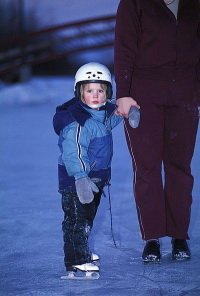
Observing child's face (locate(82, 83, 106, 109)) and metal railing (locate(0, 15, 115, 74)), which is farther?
metal railing (locate(0, 15, 115, 74))

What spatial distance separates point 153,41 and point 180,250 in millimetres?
1053

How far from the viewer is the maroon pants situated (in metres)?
3.43

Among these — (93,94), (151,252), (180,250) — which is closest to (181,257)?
(180,250)

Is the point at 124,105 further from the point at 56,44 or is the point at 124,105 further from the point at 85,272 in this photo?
the point at 56,44

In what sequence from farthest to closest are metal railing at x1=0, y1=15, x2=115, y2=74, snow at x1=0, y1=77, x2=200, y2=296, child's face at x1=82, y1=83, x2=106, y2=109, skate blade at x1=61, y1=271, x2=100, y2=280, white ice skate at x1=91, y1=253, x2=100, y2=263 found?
metal railing at x1=0, y1=15, x2=115, y2=74, white ice skate at x1=91, y1=253, x2=100, y2=263, child's face at x1=82, y1=83, x2=106, y2=109, skate blade at x1=61, y1=271, x2=100, y2=280, snow at x1=0, y1=77, x2=200, y2=296

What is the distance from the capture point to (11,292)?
2.98 m

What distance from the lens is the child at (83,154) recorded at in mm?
3143

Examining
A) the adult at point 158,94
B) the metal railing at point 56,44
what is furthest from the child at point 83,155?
the metal railing at point 56,44

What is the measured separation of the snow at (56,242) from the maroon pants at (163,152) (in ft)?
0.67

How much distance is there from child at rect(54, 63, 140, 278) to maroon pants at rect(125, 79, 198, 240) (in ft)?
0.56

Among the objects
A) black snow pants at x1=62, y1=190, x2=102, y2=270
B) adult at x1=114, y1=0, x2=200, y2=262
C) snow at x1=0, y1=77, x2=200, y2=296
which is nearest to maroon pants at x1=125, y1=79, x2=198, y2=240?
adult at x1=114, y1=0, x2=200, y2=262

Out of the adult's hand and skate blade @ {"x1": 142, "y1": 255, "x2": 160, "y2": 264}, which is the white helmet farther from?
skate blade @ {"x1": 142, "y1": 255, "x2": 160, "y2": 264}

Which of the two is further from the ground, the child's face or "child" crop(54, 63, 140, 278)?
the child's face

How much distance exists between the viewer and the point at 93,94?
332 cm
